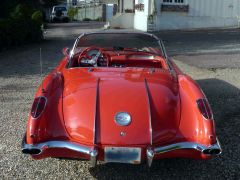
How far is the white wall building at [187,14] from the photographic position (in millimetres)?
22422

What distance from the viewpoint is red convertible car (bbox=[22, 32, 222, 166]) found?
3.62 metres

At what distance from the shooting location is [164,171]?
410 cm

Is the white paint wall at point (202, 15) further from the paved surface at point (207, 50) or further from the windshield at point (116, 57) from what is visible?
the windshield at point (116, 57)

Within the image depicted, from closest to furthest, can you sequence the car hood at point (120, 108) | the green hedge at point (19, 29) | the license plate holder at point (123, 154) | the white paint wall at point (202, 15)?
the license plate holder at point (123, 154), the car hood at point (120, 108), the green hedge at point (19, 29), the white paint wall at point (202, 15)

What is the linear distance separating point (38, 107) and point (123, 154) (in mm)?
1048

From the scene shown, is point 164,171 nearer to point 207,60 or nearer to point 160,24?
point 207,60

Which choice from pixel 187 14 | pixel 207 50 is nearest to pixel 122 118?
pixel 207 50

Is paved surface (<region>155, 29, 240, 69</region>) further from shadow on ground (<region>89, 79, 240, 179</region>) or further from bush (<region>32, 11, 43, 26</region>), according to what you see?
shadow on ground (<region>89, 79, 240, 179</region>)

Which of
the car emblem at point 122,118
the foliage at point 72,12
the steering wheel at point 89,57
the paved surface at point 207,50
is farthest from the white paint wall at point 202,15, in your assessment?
the foliage at point 72,12

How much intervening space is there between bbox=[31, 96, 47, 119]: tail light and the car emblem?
78cm

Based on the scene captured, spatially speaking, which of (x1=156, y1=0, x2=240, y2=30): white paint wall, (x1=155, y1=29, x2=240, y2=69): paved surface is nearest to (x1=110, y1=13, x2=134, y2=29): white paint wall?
(x1=156, y1=0, x2=240, y2=30): white paint wall

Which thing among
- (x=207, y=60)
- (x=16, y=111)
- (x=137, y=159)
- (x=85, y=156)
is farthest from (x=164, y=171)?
(x=207, y=60)

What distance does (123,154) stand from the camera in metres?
3.57

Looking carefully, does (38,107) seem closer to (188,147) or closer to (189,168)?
(188,147)
